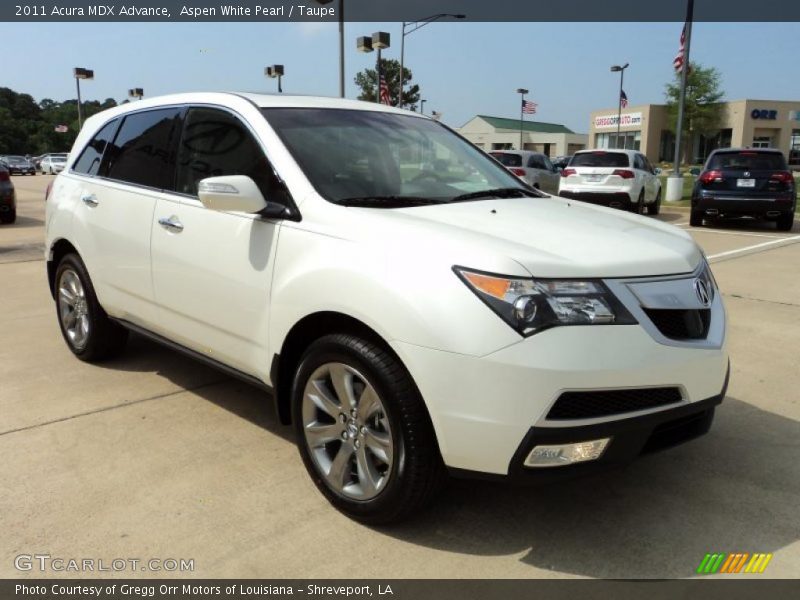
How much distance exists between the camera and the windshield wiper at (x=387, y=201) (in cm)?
299

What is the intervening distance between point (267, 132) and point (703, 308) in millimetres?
2092

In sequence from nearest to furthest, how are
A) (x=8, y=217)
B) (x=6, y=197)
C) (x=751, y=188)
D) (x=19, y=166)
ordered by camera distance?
1. (x=751, y=188)
2. (x=6, y=197)
3. (x=8, y=217)
4. (x=19, y=166)

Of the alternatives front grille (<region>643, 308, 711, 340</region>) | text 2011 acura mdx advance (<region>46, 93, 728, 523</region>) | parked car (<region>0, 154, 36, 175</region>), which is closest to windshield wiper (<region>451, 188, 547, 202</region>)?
text 2011 acura mdx advance (<region>46, 93, 728, 523</region>)

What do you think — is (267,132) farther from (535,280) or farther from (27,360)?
(27,360)

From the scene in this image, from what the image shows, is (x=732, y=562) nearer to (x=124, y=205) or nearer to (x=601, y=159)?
(x=124, y=205)

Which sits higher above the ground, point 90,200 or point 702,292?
point 90,200

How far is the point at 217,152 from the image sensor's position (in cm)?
355

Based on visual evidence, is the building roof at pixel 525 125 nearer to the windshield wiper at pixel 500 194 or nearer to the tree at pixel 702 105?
the tree at pixel 702 105

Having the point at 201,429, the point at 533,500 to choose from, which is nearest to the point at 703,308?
the point at 533,500

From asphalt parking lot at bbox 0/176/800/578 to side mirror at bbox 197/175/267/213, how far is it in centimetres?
127

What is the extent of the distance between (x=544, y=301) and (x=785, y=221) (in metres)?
13.1

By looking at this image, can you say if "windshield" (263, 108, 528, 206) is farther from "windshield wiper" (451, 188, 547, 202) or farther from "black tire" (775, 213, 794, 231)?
"black tire" (775, 213, 794, 231)

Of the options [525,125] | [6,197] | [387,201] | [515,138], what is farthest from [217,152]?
[525,125]

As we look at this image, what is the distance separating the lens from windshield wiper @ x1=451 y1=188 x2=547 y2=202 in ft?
11.2
